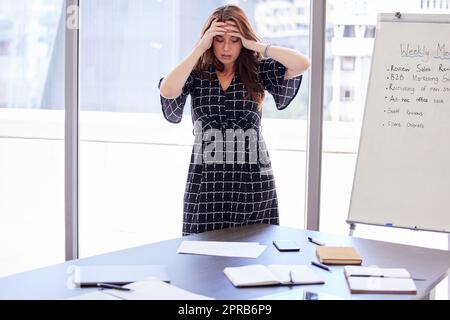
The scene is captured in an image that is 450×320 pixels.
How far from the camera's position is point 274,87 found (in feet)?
9.40

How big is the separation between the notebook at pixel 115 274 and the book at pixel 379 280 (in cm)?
56

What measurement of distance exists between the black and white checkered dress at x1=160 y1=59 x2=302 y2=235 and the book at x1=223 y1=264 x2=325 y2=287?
798mm

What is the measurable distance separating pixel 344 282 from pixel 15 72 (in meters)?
2.90

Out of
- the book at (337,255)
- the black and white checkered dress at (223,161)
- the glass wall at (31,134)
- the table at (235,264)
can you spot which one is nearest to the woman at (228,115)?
the black and white checkered dress at (223,161)

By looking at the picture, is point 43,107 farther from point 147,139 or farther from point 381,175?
point 381,175

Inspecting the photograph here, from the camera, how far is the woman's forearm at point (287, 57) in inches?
108

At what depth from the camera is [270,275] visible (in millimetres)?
1898

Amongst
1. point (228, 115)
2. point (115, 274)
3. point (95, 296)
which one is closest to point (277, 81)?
point (228, 115)

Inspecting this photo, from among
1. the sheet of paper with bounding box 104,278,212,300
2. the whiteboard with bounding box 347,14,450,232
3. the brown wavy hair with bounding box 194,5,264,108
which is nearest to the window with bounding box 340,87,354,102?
the whiteboard with bounding box 347,14,450,232
